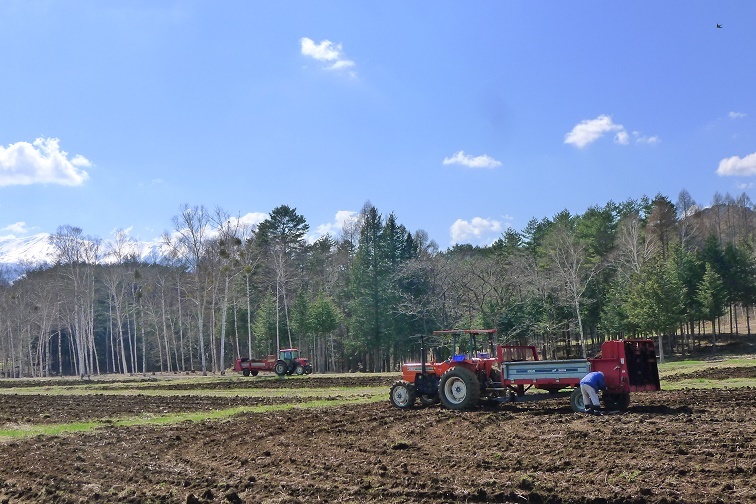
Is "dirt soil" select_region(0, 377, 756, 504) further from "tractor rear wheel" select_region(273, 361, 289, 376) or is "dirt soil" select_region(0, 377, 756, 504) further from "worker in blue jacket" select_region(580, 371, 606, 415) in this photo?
"tractor rear wheel" select_region(273, 361, 289, 376)

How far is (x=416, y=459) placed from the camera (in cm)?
1145

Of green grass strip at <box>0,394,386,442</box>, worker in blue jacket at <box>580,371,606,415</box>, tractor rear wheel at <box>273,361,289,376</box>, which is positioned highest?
worker in blue jacket at <box>580,371,606,415</box>

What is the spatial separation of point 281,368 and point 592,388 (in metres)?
32.4

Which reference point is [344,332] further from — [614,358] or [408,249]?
[614,358]

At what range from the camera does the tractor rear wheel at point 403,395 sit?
1944 centimetres

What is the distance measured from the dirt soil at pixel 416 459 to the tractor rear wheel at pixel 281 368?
27810 millimetres

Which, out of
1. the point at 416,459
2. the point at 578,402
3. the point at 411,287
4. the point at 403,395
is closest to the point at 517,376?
the point at 578,402

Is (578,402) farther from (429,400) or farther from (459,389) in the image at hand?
(429,400)

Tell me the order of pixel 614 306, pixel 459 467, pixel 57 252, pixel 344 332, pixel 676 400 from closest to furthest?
1. pixel 459 467
2. pixel 676 400
3. pixel 614 306
4. pixel 57 252
5. pixel 344 332

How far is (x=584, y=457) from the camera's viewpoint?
1075 cm

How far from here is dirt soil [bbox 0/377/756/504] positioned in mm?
8984

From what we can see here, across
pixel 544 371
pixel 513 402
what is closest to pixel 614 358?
pixel 544 371

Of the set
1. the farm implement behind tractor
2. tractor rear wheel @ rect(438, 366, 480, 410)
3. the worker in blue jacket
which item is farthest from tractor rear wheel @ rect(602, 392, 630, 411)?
tractor rear wheel @ rect(438, 366, 480, 410)

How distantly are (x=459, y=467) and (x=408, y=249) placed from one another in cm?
5599
